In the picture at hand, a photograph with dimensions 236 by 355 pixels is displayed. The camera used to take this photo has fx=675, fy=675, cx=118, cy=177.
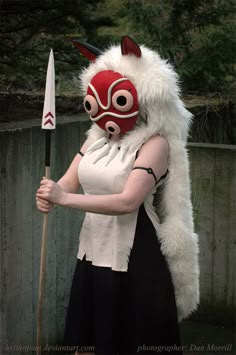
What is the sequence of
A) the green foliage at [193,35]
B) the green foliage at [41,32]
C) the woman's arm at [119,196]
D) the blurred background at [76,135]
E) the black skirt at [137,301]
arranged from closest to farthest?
1. the woman's arm at [119,196]
2. the black skirt at [137,301]
3. the blurred background at [76,135]
4. the green foliage at [41,32]
5. the green foliage at [193,35]

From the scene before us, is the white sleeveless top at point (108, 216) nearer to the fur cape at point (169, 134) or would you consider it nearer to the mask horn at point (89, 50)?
the fur cape at point (169, 134)

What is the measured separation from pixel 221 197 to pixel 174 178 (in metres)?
1.69

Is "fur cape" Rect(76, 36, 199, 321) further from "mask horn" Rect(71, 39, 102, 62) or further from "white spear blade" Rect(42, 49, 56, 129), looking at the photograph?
"white spear blade" Rect(42, 49, 56, 129)

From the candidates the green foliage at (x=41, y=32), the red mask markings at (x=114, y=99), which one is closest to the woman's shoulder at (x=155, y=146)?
the red mask markings at (x=114, y=99)

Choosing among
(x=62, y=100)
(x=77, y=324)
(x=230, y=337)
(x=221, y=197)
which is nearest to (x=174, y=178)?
(x=77, y=324)

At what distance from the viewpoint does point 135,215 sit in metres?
3.39

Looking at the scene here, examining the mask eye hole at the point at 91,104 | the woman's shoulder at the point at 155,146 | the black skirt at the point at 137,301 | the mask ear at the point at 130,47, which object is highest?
the mask ear at the point at 130,47

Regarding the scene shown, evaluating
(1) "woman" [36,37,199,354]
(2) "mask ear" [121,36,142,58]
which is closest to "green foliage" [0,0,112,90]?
(1) "woman" [36,37,199,354]

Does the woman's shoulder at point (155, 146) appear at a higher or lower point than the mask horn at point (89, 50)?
lower

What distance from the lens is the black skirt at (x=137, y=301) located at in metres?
3.39

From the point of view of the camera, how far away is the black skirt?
339 cm

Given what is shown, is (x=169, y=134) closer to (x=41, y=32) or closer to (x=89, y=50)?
(x=89, y=50)

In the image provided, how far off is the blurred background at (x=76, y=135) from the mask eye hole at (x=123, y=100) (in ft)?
3.25

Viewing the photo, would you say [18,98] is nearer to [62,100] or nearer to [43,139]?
[62,100]
